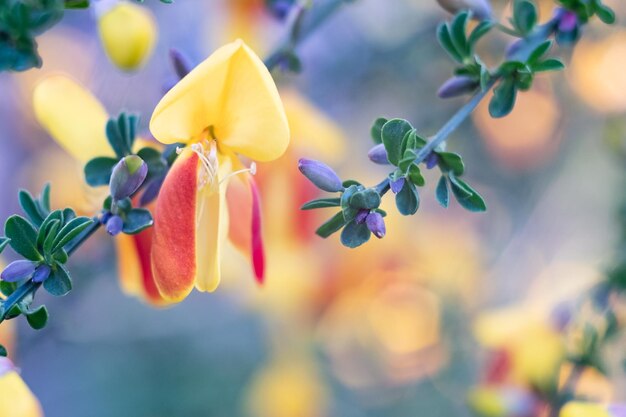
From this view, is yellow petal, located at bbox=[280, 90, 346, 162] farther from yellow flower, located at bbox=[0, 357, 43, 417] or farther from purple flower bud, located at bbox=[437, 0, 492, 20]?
yellow flower, located at bbox=[0, 357, 43, 417]

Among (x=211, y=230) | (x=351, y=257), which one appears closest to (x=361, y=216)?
(x=211, y=230)

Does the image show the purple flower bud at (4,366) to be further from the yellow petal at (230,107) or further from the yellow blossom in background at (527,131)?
the yellow blossom in background at (527,131)

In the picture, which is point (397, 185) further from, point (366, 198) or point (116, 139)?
point (116, 139)

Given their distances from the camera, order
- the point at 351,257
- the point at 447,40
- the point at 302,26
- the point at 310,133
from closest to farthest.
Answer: the point at 447,40
the point at 302,26
the point at 310,133
the point at 351,257

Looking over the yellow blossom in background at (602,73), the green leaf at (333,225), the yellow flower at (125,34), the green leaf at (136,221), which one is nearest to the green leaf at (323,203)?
the green leaf at (333,225)

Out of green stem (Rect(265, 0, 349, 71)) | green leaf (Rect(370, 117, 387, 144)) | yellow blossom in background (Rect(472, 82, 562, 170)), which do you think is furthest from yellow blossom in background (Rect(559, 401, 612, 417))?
yellow blossom in background (Rect(472, 82, 562, 170))

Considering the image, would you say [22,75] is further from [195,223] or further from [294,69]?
[195,223]
